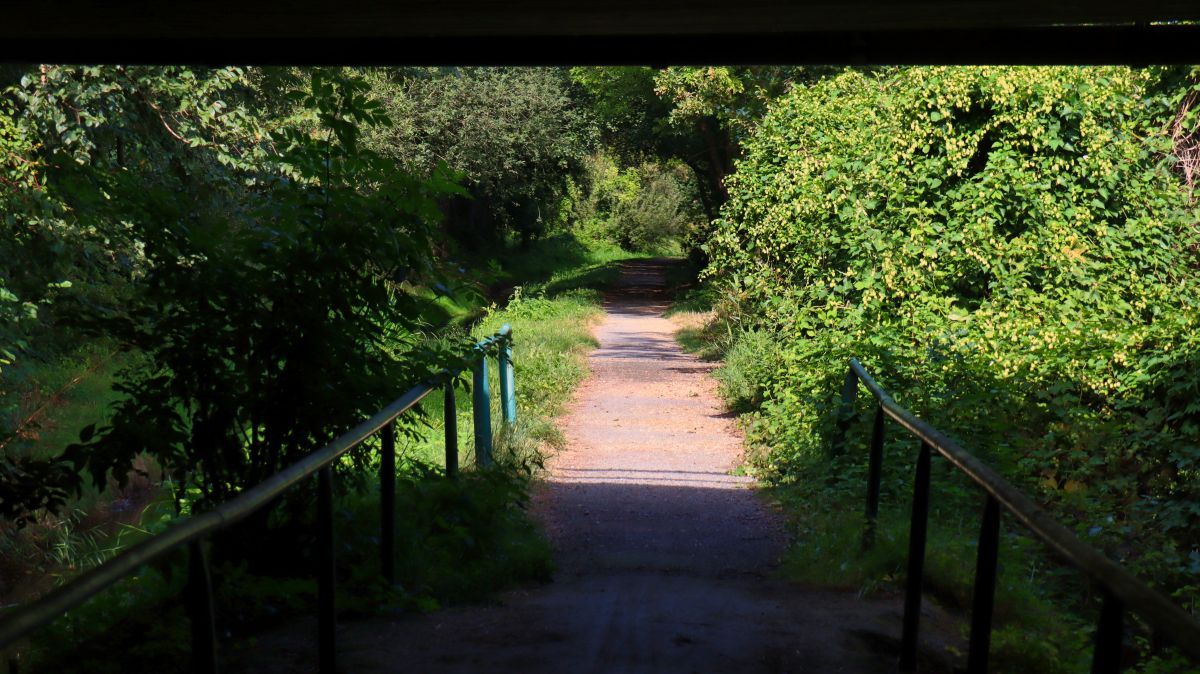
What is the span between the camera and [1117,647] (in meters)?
2.29

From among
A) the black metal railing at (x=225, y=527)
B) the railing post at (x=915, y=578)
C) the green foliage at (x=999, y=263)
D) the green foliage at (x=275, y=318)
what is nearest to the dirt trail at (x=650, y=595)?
the railing post at (x=915, y=578)

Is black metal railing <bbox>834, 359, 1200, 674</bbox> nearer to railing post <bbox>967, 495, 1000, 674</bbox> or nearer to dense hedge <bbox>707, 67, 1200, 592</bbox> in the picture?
railing post <bbox>967, 495, 1000, 674</bbox>

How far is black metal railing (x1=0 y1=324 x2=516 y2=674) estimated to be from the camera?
6.23 feet

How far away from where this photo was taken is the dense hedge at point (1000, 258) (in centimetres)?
896

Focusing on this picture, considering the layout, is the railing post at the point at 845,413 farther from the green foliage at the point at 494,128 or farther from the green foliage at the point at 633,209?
the green foliage at the point at 633,209

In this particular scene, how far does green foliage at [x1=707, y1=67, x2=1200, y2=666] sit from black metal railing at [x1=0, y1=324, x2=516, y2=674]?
4.28m

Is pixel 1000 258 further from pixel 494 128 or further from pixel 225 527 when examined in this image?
pixel 494 128

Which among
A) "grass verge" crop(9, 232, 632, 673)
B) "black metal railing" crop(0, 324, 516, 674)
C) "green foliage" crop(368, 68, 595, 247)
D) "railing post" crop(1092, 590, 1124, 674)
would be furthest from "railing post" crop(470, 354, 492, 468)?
"green foliage" crop(368, 68, 595, 247)

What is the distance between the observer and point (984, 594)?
361cm

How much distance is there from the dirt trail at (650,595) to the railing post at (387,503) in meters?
0.33

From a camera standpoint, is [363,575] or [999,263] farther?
[999,263]

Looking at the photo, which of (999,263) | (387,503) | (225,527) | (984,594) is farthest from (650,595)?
(999,263)

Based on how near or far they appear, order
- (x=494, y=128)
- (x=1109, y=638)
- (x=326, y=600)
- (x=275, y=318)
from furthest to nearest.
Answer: (x=494, y=128)
(x=275, y=318)
(x=326, y=600)
(x=1109, y=638)

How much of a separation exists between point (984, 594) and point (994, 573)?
9 cm
